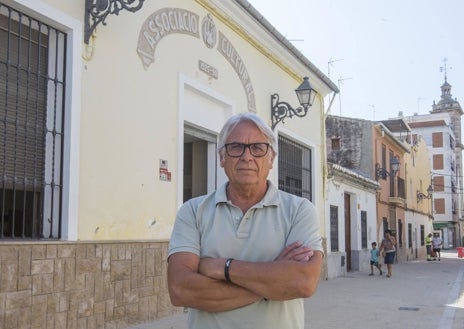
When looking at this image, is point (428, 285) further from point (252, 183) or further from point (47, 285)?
point (252, 183)

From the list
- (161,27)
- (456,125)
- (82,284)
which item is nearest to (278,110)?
(161,27)

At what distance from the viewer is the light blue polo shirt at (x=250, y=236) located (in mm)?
2020

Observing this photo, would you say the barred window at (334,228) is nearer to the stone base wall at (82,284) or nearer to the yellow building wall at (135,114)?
the yellow building wall at (135,114)

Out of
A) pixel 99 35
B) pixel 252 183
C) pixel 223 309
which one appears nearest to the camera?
pixel 223 309

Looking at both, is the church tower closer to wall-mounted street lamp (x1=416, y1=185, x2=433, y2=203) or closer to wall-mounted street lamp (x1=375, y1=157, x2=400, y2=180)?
wall-mounted street lamp (x1=416, y1=185, x2=433, y2=203)

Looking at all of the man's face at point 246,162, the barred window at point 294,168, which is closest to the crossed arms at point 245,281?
the man's face at point 246,162

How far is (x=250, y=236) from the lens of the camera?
6.93 ft

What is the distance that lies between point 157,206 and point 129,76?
1.74 m

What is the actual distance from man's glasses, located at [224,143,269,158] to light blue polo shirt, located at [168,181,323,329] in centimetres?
17

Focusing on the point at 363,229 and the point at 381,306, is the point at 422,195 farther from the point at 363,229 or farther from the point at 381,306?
the point at 381,306

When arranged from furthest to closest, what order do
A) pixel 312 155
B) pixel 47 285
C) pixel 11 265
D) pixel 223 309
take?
pixel 312 155, pixel 47 285, pixel 11 265, pixel 223 309

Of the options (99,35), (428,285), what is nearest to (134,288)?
(99,35)

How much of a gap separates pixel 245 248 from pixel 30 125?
392 centimetres

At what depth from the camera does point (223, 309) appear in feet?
6.59
